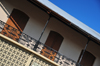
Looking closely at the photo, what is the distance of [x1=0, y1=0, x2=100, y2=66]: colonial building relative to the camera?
7.11 m

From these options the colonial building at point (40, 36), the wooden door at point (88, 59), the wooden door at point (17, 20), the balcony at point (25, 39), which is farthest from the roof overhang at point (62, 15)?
the wooden door at point (88, 59)

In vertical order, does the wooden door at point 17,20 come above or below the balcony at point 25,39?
above

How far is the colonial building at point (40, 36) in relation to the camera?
23.3ft

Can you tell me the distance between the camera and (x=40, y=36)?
8.74 meters

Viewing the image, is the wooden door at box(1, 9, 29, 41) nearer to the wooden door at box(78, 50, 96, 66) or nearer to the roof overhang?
the roof overhang

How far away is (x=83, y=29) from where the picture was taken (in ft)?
27.2

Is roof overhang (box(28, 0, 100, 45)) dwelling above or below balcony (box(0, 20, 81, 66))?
above

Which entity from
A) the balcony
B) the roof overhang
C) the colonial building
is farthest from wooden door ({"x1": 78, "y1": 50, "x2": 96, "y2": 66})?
the roof overhang

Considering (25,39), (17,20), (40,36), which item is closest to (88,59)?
(40,36)

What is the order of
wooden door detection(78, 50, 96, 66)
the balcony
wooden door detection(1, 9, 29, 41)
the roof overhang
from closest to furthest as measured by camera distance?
the roof overhang
the balcony
wooden door detection(1, 9, 29, 41)
wooden door detection(78, 50, 96, 66)

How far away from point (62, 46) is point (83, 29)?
2.69 m

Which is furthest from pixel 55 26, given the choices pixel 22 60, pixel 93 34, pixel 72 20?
pixel 22 60

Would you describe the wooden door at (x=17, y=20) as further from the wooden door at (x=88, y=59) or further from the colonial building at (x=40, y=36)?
the wooden door at (x=88, y=59)

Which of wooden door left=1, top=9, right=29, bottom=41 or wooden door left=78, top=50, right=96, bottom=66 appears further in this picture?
wooden door left=78, top=50, right=96, bottom=66
